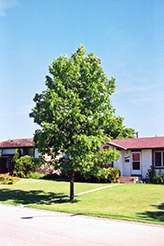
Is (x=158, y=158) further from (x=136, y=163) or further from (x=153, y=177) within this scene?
(x=153, y=177)

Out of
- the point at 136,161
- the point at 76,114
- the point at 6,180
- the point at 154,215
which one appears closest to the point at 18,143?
the point at 6,180

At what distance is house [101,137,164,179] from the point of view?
89.3ft

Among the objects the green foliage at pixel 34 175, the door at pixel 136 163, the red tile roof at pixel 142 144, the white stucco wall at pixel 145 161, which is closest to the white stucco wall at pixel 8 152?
the green foliage at pixel 34 175

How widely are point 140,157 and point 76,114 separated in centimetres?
1550

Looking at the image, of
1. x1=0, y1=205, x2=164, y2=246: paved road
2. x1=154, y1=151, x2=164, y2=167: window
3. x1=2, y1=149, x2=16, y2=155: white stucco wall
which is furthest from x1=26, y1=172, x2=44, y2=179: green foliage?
x1=0, y1=205, x2=164, y2=246: paved road

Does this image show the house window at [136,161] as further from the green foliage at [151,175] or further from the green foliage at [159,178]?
the green foliage at [159,178]

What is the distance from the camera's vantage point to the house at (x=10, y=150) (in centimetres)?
3562

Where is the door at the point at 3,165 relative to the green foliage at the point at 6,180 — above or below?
above

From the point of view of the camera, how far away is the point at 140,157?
28.2 metres

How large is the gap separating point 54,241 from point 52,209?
5.64 m

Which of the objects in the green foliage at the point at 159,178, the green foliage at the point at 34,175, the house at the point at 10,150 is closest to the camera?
the green foliage at the point at 159,178

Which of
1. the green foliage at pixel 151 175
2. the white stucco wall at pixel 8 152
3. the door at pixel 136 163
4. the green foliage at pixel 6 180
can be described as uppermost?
the white stucco wall at pixel 8 152

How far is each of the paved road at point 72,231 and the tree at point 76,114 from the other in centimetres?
466

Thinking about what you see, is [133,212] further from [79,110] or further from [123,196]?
[79,110]
